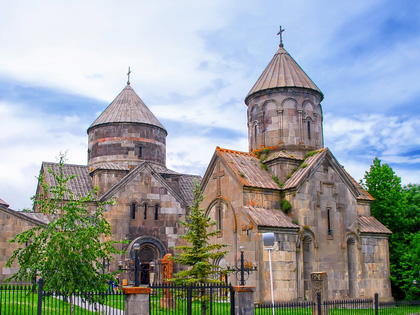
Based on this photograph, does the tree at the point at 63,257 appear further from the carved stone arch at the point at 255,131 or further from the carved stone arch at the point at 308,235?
the carved stone arch at the point at 255,131

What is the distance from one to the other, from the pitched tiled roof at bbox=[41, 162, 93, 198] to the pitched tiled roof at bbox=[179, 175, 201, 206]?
5467 mm

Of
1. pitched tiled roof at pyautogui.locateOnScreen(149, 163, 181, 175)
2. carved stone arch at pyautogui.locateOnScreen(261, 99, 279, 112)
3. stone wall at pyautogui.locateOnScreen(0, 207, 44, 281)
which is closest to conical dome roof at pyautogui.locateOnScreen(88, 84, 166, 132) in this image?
pitched tiled roof at pyautogui.locateOnScreen(149, 163, 181, 175)

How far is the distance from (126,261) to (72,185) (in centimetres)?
517

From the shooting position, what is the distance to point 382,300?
2055 centimetres

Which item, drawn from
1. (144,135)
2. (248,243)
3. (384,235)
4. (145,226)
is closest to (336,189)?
(384,235)

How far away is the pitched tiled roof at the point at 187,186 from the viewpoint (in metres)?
28.6

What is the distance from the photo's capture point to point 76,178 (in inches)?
1052

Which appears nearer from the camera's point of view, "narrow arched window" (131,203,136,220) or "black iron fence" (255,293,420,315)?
"black iron fence" (255,293,420,315)

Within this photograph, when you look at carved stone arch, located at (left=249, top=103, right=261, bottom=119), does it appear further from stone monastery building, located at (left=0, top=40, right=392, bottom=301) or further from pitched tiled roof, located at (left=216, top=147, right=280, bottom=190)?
pitched tiled roof, located at (left=216, top=147, right=280, bottom=190)

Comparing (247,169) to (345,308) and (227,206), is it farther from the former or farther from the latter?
(345,308)

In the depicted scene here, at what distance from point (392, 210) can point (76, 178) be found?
16873 millimetres

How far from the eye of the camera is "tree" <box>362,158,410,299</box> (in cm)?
2420

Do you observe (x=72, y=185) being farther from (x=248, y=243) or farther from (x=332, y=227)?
(x=332, y=227)

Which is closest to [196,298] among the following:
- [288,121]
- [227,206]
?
[227,206]
